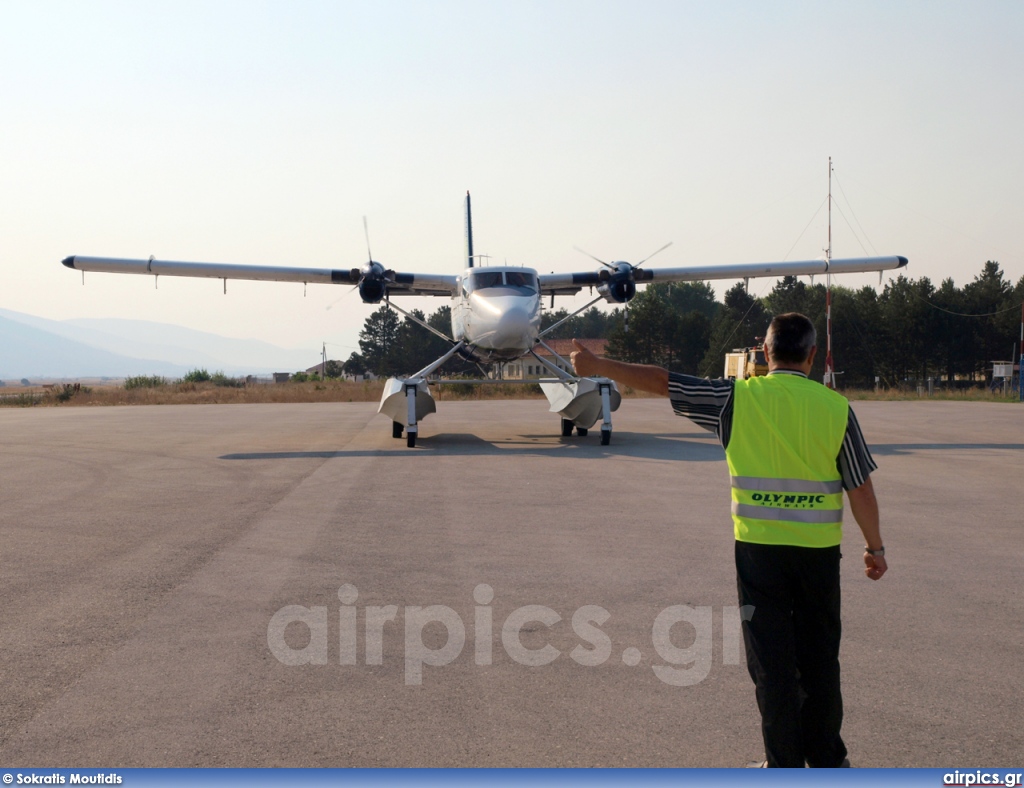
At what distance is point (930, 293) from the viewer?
5878cm

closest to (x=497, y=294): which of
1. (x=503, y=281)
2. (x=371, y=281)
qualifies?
(x=503, y=281)

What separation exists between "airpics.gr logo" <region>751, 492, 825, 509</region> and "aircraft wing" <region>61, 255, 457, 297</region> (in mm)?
18926

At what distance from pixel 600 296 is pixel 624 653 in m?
18.3

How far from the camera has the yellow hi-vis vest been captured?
351 centimetres

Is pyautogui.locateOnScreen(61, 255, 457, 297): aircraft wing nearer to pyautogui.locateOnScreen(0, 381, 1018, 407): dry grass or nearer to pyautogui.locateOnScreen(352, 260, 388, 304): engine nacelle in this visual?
pyautogui.locateOnScreen(352, 260, 388, 304): engine nacelle

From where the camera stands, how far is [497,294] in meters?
19.4

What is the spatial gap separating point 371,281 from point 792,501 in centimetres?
1893

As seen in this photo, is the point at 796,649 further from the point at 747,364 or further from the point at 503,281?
the point at 747,364

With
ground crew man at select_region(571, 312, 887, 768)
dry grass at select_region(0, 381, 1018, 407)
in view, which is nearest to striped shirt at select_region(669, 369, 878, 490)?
ground crew man at select_region(571, 312, 887, 768)

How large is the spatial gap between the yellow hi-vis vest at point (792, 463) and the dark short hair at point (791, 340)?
12cm

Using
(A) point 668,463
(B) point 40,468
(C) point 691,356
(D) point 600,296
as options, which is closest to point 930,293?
(C) point 691,356

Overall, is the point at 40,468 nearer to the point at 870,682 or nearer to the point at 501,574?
the point at 501,574

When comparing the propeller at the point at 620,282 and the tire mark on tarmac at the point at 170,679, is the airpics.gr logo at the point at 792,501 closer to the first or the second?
the tire mark on tarmac at the point at 170,679

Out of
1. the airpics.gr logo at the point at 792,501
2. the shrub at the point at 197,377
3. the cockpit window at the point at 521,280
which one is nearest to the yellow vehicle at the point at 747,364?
the cockpit window at the point at 521,280
